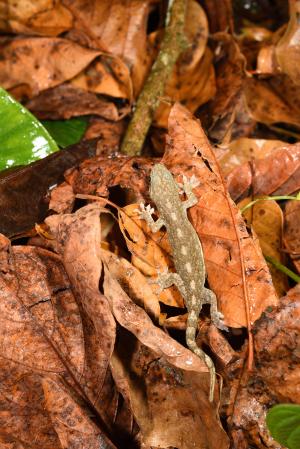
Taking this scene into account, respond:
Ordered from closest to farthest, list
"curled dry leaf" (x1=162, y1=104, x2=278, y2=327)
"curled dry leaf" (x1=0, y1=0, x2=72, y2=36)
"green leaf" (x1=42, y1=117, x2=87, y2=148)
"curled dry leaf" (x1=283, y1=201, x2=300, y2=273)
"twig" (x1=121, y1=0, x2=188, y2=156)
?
1. "curled dry leaf" (x1=162, y1=104, x2=278, y2=327)
2. "curled dry leaf" (x1=283, y1=201, x2=300, y2=273)
3. "green leaf" (x1=42, y1=117, x2=87, y2=148)
4. "twig" (x1=121, y1=0, x2=188, y2=156)
5. "curled dry leaf" (x1=0, y1=0, x2=72, y2=36)

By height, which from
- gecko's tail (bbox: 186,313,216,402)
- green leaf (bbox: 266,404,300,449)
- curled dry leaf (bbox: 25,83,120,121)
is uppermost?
curled dry leaf (bbox: 25,83,120,121)

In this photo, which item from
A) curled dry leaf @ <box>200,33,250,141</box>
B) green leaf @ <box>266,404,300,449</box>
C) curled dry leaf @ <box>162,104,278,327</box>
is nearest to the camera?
green leaf @ <box>266,404,300,449</box>

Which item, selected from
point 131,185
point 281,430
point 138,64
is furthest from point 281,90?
point 281,430

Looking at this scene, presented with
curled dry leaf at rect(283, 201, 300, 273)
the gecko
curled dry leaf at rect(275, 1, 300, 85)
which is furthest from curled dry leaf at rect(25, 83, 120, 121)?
curled dry leaf at rect(283, 201, 300, 273)

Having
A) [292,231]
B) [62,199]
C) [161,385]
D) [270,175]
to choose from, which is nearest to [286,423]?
[161,385]

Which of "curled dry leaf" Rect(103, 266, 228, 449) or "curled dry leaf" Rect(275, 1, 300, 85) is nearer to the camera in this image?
"curled dry leaf" Rect(103, 266, 228, 449)

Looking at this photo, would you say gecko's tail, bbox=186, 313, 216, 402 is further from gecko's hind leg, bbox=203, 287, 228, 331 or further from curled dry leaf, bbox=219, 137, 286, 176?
curled dry leaf, bbox=219, 137, 286, 176

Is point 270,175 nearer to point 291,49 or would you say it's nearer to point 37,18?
point 291,49

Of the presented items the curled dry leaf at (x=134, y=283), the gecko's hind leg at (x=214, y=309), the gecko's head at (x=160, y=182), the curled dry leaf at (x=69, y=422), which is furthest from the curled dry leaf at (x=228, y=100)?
the curled dry leaf at (x=69, y=422)
